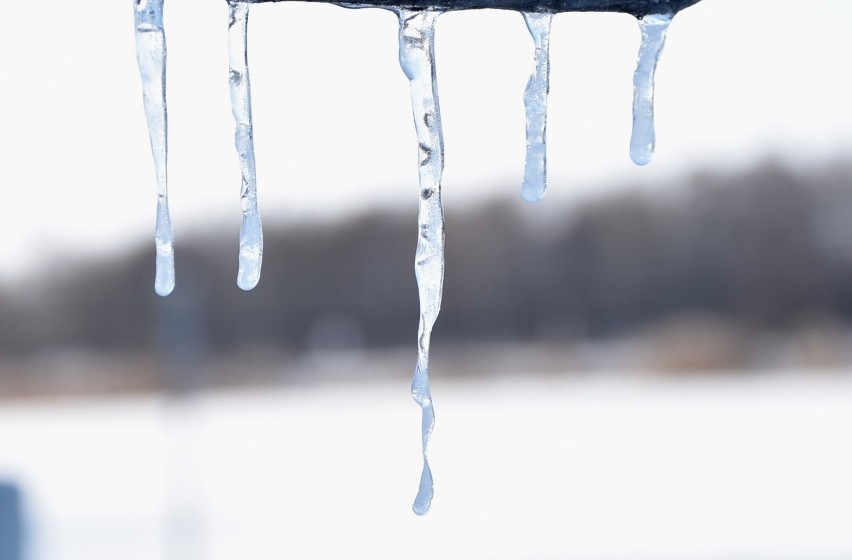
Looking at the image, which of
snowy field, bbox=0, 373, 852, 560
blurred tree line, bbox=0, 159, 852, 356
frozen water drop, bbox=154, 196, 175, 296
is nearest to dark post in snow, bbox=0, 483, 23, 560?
snowy field, bbox=0, 373, 852, 560

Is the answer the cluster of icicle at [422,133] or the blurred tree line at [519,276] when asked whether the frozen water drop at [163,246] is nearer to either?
the cluster of icicle at [422,133]

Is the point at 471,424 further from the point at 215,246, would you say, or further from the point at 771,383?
the point at 215,246

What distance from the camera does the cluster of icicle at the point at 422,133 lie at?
44.1 inches

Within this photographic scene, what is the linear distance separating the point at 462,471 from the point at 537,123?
1196cm

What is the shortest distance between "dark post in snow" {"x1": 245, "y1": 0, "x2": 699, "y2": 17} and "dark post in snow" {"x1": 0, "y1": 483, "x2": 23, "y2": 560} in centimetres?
338

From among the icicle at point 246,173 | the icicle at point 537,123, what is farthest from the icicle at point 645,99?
the icicle at point 246,173

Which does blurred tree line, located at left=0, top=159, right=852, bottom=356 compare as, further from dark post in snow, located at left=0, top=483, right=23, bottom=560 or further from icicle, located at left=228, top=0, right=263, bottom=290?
icicle, located at left=228, top=0, right=263, bottom=290

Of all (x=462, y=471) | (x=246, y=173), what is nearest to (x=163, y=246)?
(x=246, y=173)

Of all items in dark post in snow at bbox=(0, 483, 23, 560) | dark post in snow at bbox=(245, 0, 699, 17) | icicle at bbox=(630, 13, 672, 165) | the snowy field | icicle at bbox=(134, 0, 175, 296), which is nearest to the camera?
dark post in snow at bbox=(245, 0, 699, 17)

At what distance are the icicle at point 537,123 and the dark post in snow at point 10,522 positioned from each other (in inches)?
124

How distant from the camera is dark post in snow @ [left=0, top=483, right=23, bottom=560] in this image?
3668 millimetres

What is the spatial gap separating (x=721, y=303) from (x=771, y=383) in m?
13.7

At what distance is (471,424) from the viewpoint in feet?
54.3

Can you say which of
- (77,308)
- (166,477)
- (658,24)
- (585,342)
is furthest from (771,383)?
(77,308)
